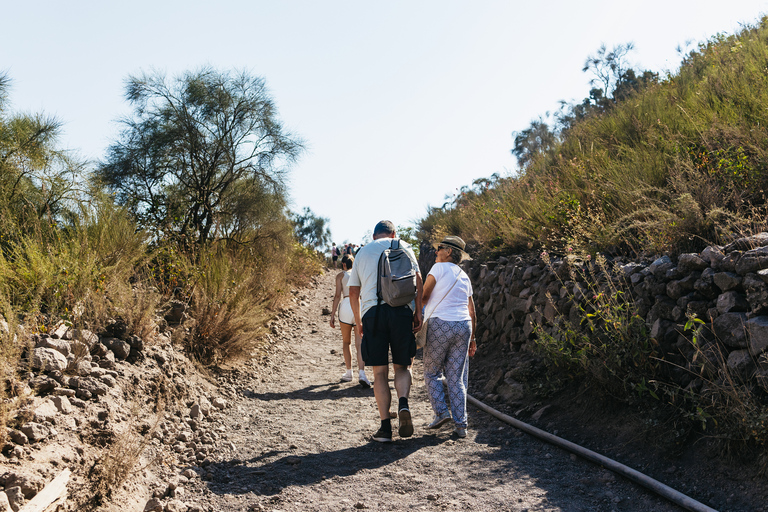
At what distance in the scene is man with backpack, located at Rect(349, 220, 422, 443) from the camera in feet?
16.5

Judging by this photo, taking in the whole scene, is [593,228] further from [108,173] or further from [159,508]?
[108,173]

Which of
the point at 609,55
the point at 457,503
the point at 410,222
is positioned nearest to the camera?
the point at 457,503

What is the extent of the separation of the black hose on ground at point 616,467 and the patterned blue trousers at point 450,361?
649 millimetres

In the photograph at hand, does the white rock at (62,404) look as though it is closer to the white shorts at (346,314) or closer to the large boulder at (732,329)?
the white shorts at (346,314)

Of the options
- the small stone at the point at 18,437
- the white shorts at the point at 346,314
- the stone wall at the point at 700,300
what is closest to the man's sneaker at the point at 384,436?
the stone wall at the point at 700,300

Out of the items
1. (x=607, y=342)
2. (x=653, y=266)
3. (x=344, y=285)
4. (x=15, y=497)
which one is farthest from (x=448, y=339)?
(x=15, y=497)

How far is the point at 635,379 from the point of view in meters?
4.77

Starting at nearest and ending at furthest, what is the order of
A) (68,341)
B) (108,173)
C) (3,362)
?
(3,362), (68,341), (108,173)

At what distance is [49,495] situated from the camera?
303 centimetres

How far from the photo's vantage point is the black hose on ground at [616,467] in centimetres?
344

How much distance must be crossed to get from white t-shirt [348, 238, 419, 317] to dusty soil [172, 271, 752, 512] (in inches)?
55.3

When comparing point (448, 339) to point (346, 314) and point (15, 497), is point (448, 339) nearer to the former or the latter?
point (346, 314)

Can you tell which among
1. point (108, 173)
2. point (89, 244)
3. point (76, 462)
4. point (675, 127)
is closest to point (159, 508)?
point (76, 462)

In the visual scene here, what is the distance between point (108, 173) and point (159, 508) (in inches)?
392
